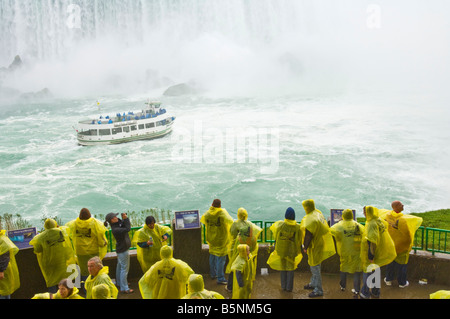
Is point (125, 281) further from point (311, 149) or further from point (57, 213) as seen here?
point (311, 149)

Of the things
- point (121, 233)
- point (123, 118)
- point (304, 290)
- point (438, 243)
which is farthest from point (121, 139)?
point (304, 290)

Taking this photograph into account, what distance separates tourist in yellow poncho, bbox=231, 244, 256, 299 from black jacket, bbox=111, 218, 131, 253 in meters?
1.74

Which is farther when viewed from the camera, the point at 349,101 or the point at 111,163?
the point at 349,101

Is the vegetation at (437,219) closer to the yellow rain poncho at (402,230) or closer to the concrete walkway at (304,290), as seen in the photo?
the concrete walkway at (304,290)

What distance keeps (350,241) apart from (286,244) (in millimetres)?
873

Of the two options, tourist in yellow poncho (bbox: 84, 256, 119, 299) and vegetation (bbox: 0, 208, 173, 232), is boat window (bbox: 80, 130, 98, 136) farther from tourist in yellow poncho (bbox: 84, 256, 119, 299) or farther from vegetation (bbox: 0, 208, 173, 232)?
tourist in yellow poncho (bbox: 84, 256, 119, 299)

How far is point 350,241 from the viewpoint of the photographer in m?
6.62

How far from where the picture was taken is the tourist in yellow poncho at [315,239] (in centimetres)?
661

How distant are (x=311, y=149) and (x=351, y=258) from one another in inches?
958

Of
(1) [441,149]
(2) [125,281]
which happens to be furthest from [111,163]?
(2) [125,281]

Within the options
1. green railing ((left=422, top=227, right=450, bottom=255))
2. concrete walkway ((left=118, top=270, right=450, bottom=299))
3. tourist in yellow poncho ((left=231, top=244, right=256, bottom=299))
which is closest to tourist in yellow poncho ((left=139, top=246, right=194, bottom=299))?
tourist in yellow poncho ((left=231, top=244, right=256, bottom=299))

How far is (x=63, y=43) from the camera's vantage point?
73.4 metres

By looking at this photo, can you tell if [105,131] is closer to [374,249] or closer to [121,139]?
[121,139]
